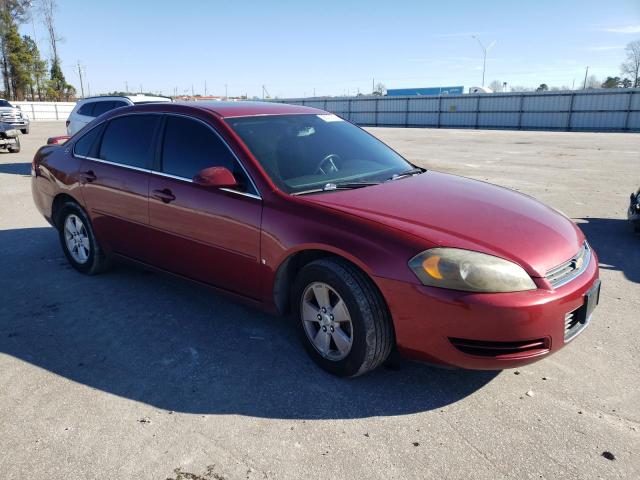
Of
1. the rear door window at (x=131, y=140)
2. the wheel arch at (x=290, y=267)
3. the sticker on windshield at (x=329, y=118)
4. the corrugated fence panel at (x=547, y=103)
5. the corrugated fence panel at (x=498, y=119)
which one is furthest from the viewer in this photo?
the corrugated fence panel at (x=498, y=119)

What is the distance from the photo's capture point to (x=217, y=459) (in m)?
2.55

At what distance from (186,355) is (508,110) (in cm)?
4202

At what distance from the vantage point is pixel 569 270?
3074 mm

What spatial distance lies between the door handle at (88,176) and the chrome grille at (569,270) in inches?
153

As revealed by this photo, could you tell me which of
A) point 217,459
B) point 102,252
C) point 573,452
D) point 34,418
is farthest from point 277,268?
point 102,252

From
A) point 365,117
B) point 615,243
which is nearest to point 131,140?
point 615,243

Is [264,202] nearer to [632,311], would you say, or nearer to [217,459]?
[217,459]

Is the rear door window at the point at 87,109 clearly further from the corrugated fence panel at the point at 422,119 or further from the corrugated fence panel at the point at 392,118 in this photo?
the corrugated fence panel at the point at 392,118

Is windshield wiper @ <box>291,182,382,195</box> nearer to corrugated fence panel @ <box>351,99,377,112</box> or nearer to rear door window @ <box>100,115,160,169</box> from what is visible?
rear door window @ <box>100,115,160,169</box>

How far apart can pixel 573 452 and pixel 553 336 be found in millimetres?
587

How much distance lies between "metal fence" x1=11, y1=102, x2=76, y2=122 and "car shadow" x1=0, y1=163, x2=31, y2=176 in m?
34.8

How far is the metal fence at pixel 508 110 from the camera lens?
1439 inches

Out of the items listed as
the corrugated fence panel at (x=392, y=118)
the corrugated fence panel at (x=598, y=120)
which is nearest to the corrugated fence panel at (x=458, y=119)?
the corrugated fence panel at (x=392, y=118)

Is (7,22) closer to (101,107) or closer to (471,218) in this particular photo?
(101,107)
